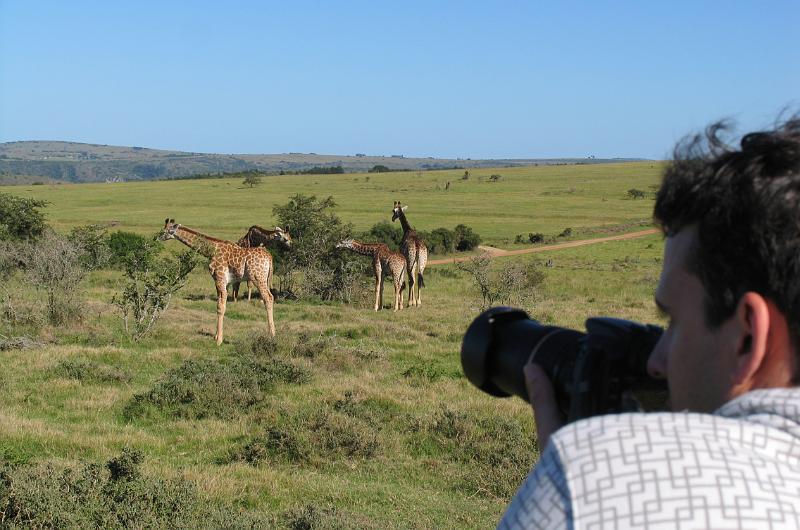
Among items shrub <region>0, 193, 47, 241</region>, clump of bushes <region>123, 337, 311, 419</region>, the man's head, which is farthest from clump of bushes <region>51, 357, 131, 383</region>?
shrub <region>0, 193, 47, 241</region>

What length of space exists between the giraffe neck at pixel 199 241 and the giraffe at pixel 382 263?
4.68 m

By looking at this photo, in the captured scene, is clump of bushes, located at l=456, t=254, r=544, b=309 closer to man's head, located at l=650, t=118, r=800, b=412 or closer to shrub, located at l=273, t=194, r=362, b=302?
shrub, located at l=273, t=194, r=362, b=302

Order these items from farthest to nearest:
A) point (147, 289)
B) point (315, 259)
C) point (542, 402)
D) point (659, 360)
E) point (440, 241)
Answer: point (440, 241) → point (315, 259) → point (147, 289) → point (542, 402) → point (659, 360)

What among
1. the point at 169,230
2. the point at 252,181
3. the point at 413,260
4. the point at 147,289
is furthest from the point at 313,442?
the point at 252,181

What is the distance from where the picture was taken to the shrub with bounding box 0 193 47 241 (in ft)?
79.8

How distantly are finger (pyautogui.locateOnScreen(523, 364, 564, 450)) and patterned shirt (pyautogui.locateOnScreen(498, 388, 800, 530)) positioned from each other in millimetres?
306

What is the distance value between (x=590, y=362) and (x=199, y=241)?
44.9 feet

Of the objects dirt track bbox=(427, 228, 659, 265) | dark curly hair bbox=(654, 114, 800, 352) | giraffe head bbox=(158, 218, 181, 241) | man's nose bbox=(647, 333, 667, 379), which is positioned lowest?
dirt track bbox=(427, 228, 659, 265)

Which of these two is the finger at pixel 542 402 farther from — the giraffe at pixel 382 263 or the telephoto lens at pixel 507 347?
the giraffe at pixel 382 263

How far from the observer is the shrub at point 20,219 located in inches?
958

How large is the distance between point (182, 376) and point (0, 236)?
1524cm

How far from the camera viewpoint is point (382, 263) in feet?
61.9

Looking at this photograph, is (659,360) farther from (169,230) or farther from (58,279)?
(169,230)

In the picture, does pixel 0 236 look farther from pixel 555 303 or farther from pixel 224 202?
pixel 224 202
